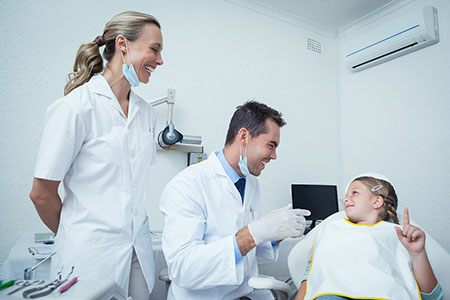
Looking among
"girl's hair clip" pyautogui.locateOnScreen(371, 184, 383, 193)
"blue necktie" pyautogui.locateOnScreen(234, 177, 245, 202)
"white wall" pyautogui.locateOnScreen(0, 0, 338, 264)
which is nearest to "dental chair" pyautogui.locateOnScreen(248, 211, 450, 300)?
"girl's hair clip" pyautogui.locateOnScreen(371, 184, 383, 193)

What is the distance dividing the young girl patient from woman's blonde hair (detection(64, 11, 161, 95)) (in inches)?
45.0

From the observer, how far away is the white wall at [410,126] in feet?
7.91

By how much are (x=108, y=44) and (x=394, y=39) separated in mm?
2394

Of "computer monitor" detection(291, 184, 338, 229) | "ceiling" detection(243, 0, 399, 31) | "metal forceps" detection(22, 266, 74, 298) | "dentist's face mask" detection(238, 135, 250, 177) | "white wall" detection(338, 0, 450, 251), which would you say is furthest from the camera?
"ceiling" detection(243, 0, 399, 31)

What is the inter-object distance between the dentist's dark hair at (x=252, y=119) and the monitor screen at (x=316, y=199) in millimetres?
1302

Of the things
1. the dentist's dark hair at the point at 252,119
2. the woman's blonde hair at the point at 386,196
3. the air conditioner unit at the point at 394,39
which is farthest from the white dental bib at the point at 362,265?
the air conditioner unit at the point at 394,39

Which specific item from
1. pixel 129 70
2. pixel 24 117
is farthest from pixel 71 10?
pixel 129 70

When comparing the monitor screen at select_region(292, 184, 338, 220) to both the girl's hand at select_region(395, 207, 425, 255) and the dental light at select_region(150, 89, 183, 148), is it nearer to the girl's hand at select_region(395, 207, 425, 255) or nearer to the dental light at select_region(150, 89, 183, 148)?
the dental light at select_region(150, 89, 183, 148)

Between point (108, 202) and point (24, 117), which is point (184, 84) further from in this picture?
point (108, 202)

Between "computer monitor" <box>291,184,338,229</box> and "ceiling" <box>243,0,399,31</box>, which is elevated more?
"ceiling" <box>243,0,399,31</box>

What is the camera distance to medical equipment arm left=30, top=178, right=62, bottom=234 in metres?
0.99

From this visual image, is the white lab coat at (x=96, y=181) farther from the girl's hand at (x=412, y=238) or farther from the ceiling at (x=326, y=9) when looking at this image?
the ceiling at (x=326, y=9)

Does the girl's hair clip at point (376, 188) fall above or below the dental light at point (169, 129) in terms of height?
below

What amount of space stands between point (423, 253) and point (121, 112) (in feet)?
4.08
